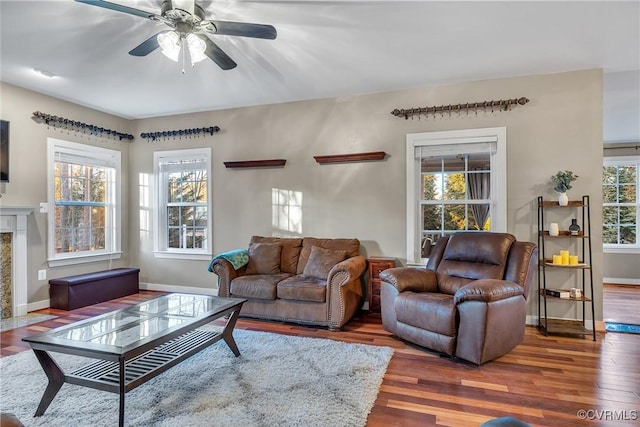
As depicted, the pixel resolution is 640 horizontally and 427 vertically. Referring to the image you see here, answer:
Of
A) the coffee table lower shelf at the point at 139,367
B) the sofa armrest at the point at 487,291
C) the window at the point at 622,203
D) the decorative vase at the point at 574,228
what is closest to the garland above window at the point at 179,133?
the coffee table lower shelf at the point at 139,367

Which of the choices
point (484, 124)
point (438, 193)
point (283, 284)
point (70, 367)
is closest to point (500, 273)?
point (438, 193)

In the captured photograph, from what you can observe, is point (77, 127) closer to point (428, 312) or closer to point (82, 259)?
point (82, 259)

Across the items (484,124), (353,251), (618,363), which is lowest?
(618,363)

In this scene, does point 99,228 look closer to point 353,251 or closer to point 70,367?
point 70,367

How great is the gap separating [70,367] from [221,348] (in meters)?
1.12

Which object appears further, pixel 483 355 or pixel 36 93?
pixel 36 93

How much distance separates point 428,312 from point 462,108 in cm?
244

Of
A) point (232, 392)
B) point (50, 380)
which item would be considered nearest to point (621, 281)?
point (232, 392)

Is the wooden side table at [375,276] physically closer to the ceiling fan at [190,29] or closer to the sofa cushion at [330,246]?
the sofa cushion at [330,246]

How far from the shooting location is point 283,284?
12.1 ft

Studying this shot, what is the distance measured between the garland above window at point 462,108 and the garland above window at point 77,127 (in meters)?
4.09

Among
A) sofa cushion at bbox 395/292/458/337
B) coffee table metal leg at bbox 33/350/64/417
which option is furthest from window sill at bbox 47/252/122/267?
sofa cushion at bbox 395/292/458/337

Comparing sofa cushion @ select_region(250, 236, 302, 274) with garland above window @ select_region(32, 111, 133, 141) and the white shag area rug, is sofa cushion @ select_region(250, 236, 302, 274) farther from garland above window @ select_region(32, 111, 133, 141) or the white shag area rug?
garland above window @ select_region(32, 111, 133, 141)

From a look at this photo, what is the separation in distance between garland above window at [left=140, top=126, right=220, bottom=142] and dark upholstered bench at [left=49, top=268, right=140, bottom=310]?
6.68 ft
